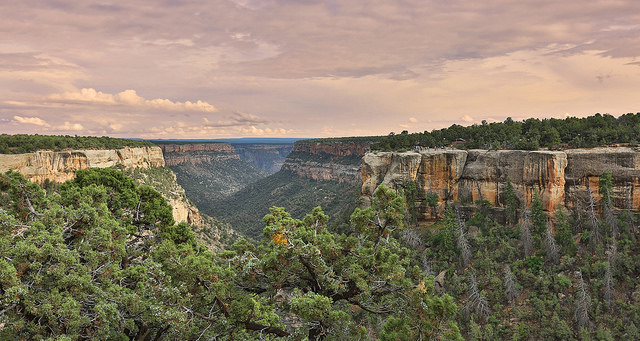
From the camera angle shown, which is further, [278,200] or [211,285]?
[278,200]

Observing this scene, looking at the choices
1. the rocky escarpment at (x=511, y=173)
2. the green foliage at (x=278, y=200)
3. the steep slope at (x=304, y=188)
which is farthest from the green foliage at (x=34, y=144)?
the rocky escarpment at (x=511, y=173)

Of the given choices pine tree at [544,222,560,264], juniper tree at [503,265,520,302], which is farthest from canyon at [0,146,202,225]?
pine tree at [544,222,560,264]

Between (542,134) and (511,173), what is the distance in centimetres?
744

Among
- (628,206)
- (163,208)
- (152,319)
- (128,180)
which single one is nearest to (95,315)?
(152,319)

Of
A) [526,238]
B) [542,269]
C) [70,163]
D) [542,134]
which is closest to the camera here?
[542,269]

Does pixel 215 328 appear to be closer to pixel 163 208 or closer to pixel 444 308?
pixel 444 308

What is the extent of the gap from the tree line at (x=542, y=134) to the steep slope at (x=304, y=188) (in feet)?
95.0

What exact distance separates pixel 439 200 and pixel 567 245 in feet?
52.9

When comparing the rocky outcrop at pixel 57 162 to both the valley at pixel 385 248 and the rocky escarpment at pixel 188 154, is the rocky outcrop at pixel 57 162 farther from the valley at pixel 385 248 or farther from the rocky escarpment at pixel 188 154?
the rocky escarpment at pixel 188 154

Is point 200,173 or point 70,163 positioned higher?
point 70,163

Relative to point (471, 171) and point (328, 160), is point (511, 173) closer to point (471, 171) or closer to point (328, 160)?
point (471, 171)

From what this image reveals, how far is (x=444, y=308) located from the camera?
1241 centimetres

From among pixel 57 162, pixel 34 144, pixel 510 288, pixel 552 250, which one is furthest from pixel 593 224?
pixel 34 144

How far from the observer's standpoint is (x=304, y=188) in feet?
391
